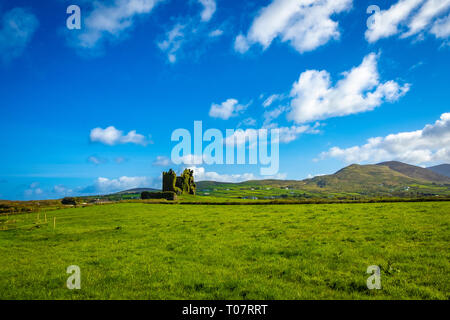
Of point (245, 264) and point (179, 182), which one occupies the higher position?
point (245, 264)

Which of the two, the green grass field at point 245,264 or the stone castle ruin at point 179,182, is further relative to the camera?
the stone castle ruin at point 179,182

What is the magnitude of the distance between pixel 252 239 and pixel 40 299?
45.0 feet

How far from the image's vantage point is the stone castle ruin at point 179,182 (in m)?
122

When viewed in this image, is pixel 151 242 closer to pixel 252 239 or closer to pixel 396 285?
pixel 252 239

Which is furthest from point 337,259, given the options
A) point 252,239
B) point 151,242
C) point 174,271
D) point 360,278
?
point 151,242

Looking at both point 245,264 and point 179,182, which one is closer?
point 245,264

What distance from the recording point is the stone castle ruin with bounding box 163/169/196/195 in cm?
12165

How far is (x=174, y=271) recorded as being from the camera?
12422mm

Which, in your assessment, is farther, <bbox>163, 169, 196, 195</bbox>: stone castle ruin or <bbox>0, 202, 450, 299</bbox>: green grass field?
<bbox>163, 169, 196, 195</bbox>: stone castle ruin

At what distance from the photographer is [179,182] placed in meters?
134
